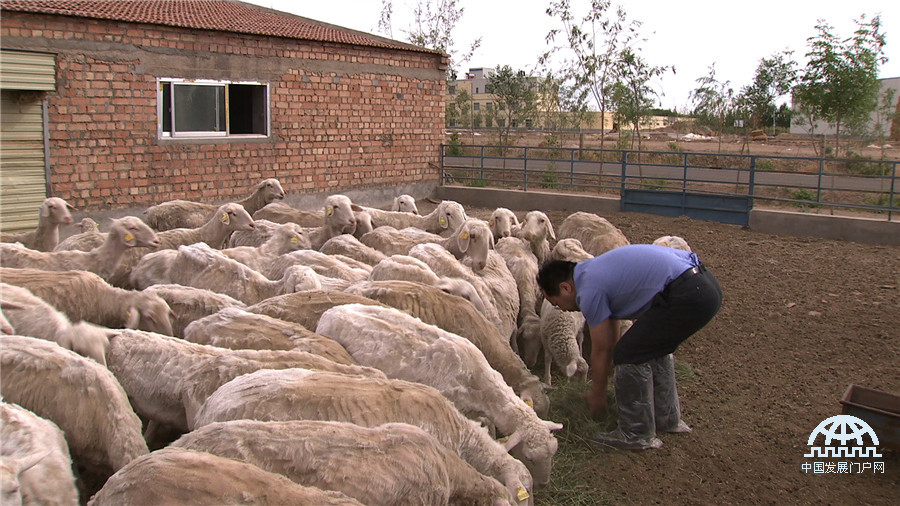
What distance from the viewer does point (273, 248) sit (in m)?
8.45

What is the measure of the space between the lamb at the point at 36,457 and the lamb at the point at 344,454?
1.71 feet

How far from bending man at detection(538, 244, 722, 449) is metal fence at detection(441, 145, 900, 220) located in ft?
29.3

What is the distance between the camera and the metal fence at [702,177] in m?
15.3

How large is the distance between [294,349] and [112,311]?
1815mm

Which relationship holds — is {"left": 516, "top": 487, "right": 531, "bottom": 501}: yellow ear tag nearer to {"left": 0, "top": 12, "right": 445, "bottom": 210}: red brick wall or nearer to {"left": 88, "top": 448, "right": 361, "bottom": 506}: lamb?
{"left": 88, "top": 448, "right": 361, "bottom": 506}: lamb

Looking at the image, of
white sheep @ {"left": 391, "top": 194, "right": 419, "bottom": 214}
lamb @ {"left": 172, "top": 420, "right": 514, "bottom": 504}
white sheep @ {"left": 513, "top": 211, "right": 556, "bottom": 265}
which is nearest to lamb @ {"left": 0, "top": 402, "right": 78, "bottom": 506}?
lamb @ {"left": 172, "top": 420, "right": 514, "bottom": 504}

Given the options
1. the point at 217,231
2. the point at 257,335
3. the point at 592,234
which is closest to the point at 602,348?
→ the point at 257,335

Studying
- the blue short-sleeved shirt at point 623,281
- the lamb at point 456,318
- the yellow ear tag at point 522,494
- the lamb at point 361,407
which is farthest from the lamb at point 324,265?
the yellow ear tag at point 522,494

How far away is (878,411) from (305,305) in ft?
13.6

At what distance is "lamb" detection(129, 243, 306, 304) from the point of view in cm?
673

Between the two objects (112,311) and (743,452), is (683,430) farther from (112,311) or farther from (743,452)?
(112,311)

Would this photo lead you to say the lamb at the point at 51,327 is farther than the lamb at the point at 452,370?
No

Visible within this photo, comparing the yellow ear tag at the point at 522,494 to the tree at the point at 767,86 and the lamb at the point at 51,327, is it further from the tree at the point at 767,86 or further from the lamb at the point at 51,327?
the tree at the point at 767,86

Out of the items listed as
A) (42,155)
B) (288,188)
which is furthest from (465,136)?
(42,155)
